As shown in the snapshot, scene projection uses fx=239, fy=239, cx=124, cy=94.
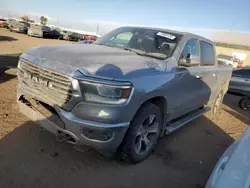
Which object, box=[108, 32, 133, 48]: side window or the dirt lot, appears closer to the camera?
the dirt lot

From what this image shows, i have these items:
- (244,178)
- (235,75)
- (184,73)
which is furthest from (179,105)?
(235,75)

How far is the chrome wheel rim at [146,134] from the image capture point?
136 inches

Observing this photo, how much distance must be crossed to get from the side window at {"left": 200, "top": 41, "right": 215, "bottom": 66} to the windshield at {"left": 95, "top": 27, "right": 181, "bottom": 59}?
0.93 metres

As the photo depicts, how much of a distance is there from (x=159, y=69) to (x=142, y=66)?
0.33m

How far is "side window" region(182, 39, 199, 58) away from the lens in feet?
13.8

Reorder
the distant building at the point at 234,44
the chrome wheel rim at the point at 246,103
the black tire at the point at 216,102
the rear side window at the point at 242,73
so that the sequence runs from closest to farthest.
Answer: the black tire at the point at 216,102 → the chrome wheel rim at the point at 246,103 → the rear side window at the point at 242,73 → the distant building at the point at 234,44

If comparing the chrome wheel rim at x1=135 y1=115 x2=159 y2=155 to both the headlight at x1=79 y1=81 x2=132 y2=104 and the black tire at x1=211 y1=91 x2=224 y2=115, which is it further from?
the black tire at x1=211 y1=91 x2=224 y2=115

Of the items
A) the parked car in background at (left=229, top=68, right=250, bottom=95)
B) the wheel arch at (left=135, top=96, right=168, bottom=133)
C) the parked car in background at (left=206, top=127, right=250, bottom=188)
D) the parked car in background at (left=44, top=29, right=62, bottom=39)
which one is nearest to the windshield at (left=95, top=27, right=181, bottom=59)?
the wheel arch at (left=135, top=96, right=168, bottom=133)

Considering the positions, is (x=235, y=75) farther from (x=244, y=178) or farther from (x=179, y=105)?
(x=244, y=178)

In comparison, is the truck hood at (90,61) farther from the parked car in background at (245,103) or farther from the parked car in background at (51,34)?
the parked car in background at (51,34)

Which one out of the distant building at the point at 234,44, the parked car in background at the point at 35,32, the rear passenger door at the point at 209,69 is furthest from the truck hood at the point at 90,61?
the distant building at the point at 234,44

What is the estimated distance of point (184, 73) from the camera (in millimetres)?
4008

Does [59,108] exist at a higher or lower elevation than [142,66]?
lower

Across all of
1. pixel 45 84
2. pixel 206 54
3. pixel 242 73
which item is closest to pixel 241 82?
pixel 242 73
